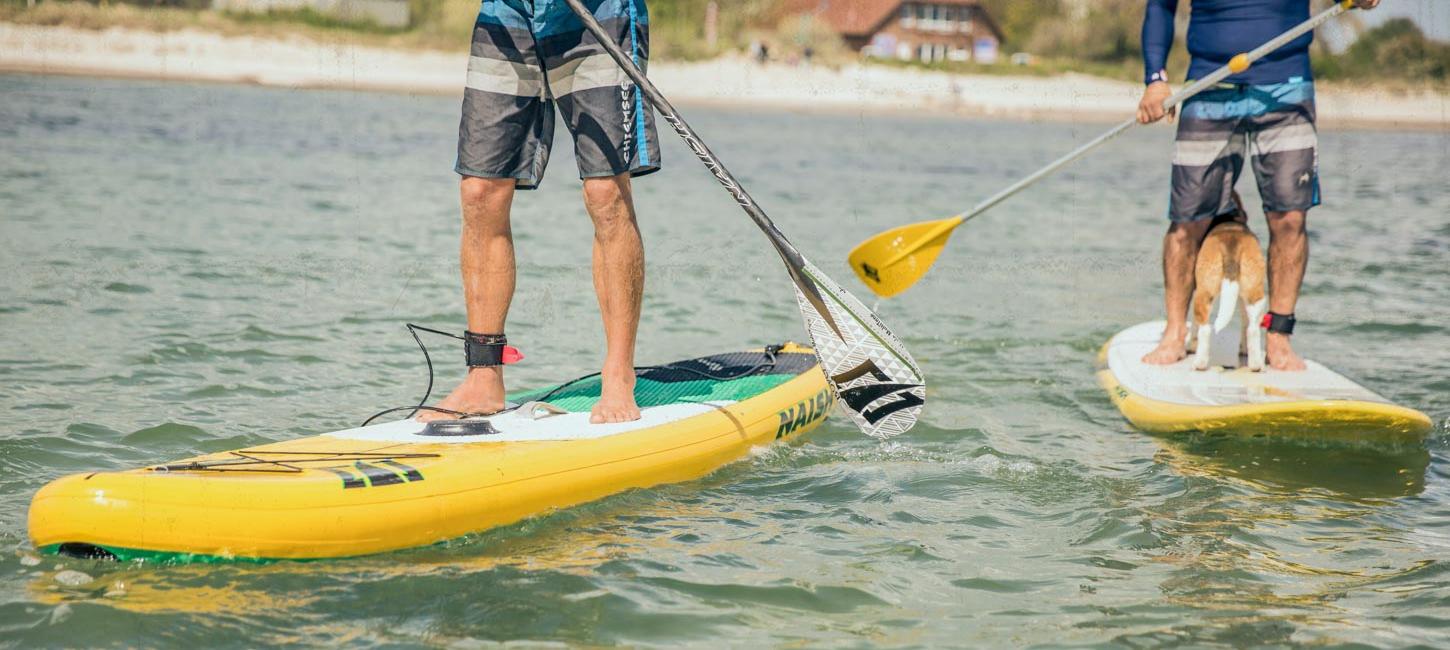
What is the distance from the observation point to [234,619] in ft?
11.7

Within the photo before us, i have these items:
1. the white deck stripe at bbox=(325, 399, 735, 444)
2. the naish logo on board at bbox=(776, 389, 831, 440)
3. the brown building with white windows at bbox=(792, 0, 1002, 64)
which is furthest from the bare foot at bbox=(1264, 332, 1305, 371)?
the brown building with white windows at bbox=(792, 0, 1002, 64)

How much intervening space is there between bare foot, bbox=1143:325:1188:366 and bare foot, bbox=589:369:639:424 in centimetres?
309

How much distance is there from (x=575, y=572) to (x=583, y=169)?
5.39 feet

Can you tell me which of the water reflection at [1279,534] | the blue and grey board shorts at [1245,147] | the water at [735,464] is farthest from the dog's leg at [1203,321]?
the water reflection at [1279,534]

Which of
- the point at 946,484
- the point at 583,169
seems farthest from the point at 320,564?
the point at 946,484

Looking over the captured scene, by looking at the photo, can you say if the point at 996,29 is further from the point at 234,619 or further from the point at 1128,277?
the point at 234,619

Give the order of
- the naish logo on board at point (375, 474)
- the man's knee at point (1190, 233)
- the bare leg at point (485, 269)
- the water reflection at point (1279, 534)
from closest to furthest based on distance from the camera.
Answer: the water reflection at point (1279, 534)
the naish logo on board at point (375, 474)
the bare leg at point (485, 269)
the man's knee at point (1190, 233)

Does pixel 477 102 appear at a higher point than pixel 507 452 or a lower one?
higher

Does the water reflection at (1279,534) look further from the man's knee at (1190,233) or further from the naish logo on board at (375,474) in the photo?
the naish logo on board at (375,474)

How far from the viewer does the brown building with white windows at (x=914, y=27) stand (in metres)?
49.9

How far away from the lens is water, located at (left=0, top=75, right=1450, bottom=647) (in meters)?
3.77

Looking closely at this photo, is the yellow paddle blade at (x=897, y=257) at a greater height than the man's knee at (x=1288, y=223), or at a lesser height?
lesser

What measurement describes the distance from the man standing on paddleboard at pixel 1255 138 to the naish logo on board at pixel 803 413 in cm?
195

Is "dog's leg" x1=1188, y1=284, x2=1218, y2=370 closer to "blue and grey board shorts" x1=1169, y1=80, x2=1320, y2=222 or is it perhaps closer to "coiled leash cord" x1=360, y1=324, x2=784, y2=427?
"blue and grey board shorts" x1=1169, y1=80, x2=1320, y2=222
